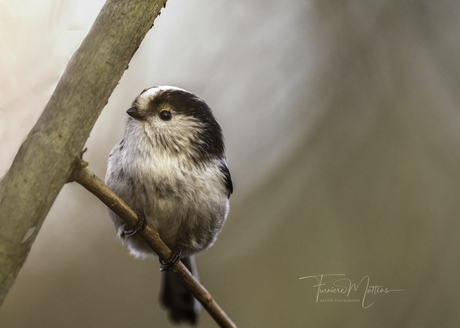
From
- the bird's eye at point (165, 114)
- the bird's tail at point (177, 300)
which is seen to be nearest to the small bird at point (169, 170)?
the bird's eye at point (165, 114)

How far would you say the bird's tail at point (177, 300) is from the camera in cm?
79

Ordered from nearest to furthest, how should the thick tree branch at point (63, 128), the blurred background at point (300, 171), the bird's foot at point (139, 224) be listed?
the thick tree branch at point (63, 128) → the bird's foot at point (139, 224) → the blurred background at point (300, 171)

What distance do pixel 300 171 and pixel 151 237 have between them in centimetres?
57

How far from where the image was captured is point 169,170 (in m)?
0.64

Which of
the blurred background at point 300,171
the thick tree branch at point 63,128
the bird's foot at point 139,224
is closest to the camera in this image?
the thick tree branch at point 63,128

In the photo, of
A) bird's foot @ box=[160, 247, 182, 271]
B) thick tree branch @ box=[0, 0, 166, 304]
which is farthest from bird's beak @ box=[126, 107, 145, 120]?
bird's foot @ box=[160, 247, 182, 271]

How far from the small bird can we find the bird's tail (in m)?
0.12

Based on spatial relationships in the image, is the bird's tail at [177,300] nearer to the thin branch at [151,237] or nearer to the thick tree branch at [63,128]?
the thin branch at [151,237]

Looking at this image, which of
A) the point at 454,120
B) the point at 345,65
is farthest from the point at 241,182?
the point at 454,120

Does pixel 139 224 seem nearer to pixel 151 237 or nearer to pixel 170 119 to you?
pixel 151 237

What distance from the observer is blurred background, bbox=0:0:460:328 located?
729 millimetres

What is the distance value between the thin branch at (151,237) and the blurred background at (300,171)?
0.19 metres

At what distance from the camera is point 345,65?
1.11 metres

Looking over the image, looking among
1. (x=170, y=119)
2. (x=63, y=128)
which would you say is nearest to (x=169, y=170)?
(x=170, y=119)
